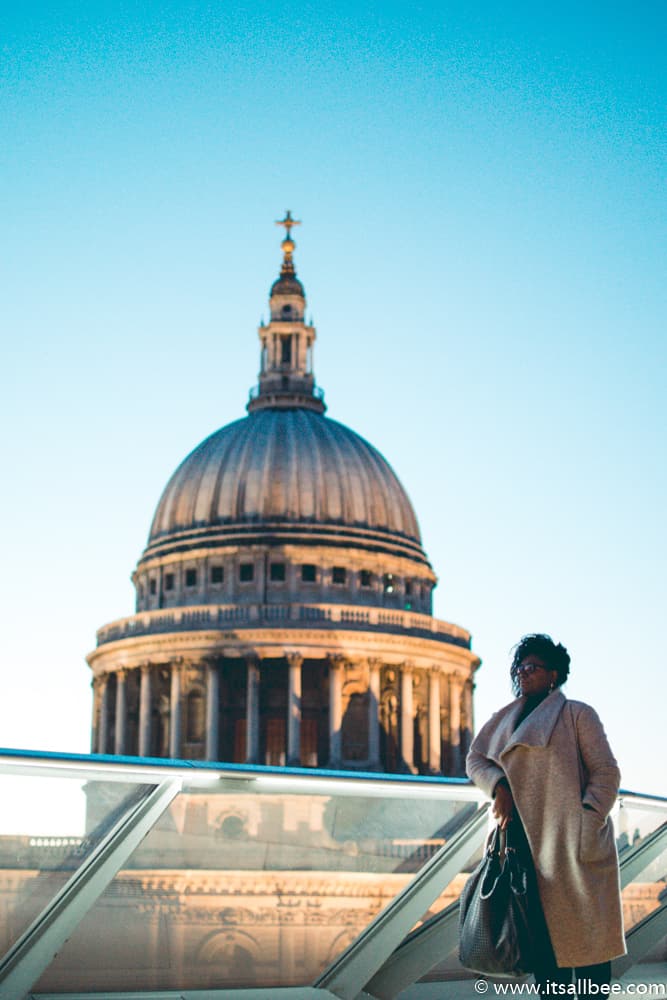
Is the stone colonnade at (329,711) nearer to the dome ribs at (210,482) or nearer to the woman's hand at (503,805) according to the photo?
the dome ribs at (210,482)

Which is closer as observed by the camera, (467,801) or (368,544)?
(467,801)

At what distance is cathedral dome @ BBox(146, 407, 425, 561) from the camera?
76188 millimetres

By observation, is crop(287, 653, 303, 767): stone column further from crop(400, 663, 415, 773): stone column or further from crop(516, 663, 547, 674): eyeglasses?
crop(516, 663, 547, 674): eyeglasses

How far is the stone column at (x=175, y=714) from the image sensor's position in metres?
69.3

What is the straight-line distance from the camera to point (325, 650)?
6919 centimetres

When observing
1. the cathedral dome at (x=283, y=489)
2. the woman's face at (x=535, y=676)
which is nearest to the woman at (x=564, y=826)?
the woman's face at (x=535, y=676)

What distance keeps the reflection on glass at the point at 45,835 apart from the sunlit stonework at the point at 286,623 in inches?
2288

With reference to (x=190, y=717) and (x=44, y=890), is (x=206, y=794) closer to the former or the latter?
(x=44, y=890)

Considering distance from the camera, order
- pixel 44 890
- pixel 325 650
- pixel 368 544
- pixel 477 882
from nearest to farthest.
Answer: pixel 477 882
pixel 44 890
pixel 325 650
pixel 368 544

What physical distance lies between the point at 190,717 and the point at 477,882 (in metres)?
65.4

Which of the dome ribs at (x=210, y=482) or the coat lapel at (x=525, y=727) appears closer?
the coat lapel at (x=525, y=727)

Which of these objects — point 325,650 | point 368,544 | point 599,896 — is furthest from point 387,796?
point 368,544

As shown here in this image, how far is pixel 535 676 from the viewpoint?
7582mm

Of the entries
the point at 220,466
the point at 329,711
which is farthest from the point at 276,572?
the point at 329,711
